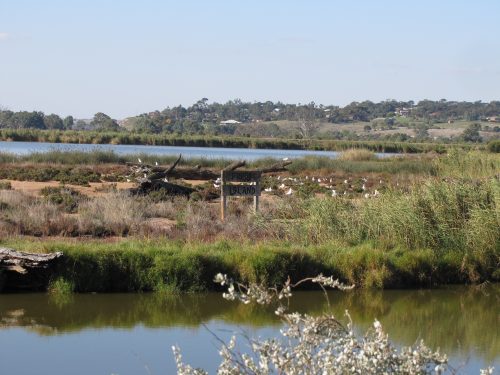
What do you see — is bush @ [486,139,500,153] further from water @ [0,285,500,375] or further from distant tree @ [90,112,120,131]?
distant tree @ [90,112,120,131]

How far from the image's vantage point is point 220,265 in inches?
635

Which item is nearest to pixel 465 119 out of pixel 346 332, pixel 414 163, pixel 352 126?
pixel 352 126

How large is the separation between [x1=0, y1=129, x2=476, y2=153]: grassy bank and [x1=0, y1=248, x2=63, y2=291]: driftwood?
58423 mm

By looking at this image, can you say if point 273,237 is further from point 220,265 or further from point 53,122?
point 53,122

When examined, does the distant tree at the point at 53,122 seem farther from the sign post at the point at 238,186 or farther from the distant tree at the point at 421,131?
the sign post at the point at 238,186

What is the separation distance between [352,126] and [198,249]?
152 metres

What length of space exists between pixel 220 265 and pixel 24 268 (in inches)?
122

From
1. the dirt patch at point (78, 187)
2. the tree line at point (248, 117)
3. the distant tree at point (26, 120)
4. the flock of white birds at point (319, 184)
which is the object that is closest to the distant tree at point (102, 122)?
the tree line at point (248, 117)

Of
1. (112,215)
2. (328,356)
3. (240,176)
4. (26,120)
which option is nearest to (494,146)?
(240,176)

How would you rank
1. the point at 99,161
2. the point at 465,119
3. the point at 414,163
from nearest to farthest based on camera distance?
1. the point at 99,161
2. the point at 414,163
3. the point at 465,119

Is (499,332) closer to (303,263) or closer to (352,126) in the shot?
(303,263)

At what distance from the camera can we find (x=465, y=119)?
182m

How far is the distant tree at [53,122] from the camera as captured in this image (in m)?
134

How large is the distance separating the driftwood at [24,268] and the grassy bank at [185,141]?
58423 millimetres
